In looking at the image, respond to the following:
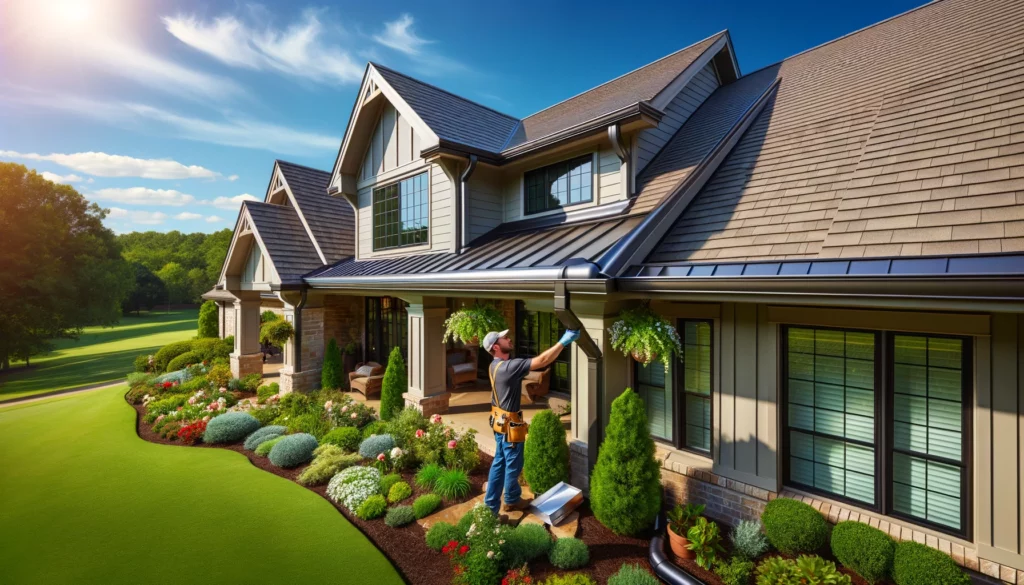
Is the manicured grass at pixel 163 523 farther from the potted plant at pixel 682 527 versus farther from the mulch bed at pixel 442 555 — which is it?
the potted plant at pixel 682 527

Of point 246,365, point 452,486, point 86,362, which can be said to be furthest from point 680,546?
point 86,362

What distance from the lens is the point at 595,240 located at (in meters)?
6.76

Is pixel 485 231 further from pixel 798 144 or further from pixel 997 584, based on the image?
pixel 997 584

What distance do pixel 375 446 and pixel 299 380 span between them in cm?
584

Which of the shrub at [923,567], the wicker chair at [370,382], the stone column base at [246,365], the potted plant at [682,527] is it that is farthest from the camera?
the stone column base at [246,365]

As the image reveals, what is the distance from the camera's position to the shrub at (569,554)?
15.1ft

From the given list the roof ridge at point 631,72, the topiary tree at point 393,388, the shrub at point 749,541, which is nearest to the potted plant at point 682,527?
the shrub at point 749,541

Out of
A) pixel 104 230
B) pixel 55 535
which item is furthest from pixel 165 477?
pixel 104 230

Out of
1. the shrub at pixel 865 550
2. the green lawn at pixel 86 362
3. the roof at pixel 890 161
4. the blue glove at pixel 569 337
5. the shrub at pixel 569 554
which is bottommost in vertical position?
the green lawn at pixel 86 362

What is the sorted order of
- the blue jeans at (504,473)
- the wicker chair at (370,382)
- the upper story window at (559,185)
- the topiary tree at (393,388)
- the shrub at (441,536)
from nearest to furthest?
the shrub at (441,536) → the blue jeans at (504,473) → the upper story window at (559,185) → the topiary tree at (393,388) → the wicker chair at (370,382)

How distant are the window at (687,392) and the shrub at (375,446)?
4.77 metres

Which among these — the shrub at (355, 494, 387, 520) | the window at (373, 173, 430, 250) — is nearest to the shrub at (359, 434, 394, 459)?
the shrub at (355, 494, 387, 520)

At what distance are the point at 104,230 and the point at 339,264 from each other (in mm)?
32189

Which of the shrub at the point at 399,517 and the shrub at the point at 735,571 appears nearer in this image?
the shrub at the point at 735,571
